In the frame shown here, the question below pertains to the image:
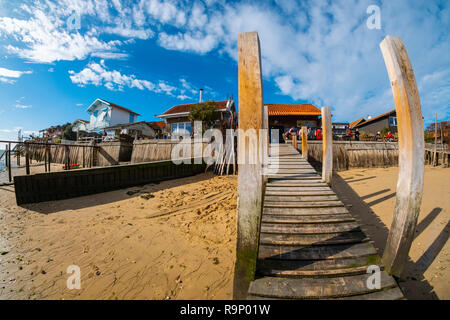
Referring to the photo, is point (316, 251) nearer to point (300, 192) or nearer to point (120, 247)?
point (300, 192)

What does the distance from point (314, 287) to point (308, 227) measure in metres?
1.04

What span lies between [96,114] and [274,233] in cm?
3603

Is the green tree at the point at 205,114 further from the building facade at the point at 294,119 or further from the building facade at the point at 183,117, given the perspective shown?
the building facade at the point at 294,119

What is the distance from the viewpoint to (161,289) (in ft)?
8.05

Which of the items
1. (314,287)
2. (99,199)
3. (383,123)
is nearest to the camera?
(314,287)

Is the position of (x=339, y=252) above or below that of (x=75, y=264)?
above

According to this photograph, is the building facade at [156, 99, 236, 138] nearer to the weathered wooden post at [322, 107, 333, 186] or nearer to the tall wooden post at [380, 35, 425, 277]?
the weathered wooden post at [322, 107, 333, 186]

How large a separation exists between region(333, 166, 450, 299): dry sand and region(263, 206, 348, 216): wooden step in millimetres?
1171

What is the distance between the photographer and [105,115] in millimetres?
26703

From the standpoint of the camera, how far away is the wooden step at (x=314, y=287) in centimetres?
173

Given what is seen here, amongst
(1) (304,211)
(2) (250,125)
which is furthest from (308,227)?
(2) (250,125)
